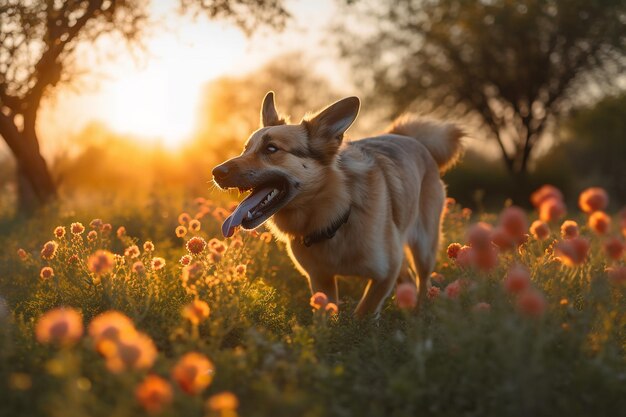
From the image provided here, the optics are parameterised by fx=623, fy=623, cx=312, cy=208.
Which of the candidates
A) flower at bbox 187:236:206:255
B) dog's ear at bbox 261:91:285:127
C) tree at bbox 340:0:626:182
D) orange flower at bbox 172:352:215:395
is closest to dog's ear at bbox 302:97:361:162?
dog's ear at bbox 261:91:285:127

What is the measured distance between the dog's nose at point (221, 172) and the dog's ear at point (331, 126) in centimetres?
82

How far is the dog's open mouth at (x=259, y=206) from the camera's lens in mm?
4570

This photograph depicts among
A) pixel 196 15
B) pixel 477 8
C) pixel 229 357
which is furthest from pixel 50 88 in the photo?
pixel 477 8

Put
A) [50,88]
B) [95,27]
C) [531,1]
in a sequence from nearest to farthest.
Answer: [95,27]
[50,88]
[531,1]

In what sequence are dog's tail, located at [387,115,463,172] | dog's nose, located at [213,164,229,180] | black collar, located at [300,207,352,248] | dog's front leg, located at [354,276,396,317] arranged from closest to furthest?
1. dog's nose, located at [213,164,229,180]
2. black collar, located at [300,207,352,248]
3. dog's front leg, located at [354,276,396,317]
4. dog's tail, located at [387,115,463,172]

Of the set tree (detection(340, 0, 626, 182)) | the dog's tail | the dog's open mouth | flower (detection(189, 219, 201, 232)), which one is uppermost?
flower (detection(189, 219, 201, 232))

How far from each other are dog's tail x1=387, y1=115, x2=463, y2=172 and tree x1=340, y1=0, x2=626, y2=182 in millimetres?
13418

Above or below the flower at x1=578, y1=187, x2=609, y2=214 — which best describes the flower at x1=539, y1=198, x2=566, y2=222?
above

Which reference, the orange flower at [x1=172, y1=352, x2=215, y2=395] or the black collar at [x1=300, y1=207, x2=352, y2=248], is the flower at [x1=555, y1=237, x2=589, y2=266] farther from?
the black collar at [x1=300, y1=207, x2=352, y2=248]

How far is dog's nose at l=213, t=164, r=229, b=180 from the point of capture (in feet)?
14.7

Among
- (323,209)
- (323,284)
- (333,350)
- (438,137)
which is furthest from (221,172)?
(438,137)

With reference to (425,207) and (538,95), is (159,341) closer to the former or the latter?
(425,207)

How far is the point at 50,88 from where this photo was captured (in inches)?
441

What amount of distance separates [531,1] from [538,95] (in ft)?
13.3
